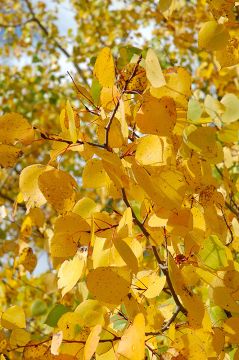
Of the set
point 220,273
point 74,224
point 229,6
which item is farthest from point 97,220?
point 229,6

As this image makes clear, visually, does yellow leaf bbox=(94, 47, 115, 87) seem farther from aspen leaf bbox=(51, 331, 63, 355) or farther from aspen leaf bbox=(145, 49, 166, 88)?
aspen leaf bbox=(51, 331, 63, 355)

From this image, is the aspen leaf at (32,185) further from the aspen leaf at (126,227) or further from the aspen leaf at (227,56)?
the aspen leaf at (227,56)

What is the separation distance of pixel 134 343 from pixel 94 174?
26 centimetres

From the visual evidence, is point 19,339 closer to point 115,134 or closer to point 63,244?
point 63,244

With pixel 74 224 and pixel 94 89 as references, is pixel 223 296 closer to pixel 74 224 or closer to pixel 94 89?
pixel 74 224

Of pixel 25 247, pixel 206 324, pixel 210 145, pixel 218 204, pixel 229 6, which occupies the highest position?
pixel 229 6

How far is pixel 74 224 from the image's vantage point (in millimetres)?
638

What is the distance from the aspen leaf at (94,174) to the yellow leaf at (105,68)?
11 cm

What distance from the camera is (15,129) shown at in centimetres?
66

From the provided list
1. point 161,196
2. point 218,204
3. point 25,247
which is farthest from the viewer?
point 25,247

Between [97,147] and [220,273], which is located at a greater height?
[97,147]

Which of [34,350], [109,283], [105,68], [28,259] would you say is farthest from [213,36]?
[28,259]

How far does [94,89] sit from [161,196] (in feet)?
0.80

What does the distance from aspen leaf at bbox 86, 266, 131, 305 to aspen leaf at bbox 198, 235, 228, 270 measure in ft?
0.49
